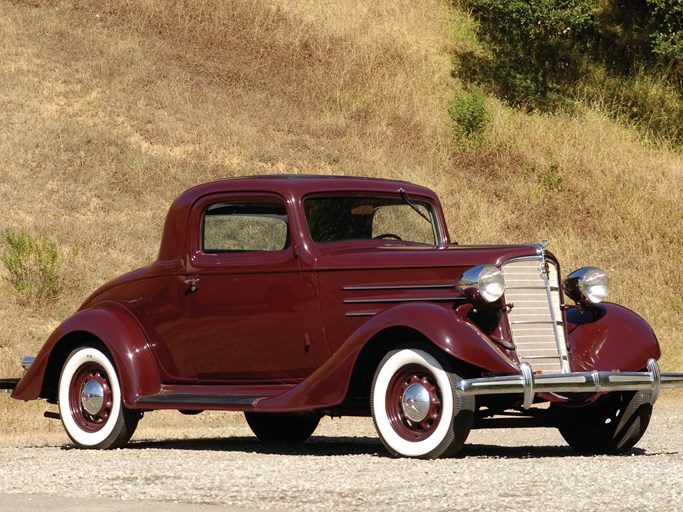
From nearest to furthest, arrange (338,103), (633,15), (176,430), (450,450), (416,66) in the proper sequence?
(450,450)
(176,430)
(338,103)
(416,66)
(633,15)

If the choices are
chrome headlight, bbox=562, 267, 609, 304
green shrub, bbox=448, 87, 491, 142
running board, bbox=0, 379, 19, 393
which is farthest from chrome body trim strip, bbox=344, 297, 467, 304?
green shrub, bbox=448, 87, 491, 142

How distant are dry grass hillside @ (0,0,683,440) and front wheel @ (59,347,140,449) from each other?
34.4 ft

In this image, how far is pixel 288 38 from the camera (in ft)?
106

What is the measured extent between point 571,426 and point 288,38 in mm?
24797

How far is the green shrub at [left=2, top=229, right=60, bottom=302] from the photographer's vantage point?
802 inches

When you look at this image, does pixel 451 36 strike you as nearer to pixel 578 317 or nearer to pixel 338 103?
pixel 338 103

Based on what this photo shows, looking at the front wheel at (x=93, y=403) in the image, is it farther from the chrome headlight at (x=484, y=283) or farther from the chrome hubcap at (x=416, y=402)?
the chrome headlight at (x=484, y=283)

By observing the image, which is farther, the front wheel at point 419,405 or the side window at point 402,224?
the side window at point 402,224

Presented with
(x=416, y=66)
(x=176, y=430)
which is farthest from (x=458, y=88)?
(x=176, y=430)

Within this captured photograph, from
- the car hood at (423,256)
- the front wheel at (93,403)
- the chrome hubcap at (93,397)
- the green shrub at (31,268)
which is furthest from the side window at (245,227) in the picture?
the green shrub at (31,268)

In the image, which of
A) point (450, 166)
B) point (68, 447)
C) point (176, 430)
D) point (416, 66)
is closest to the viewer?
point (68, 447)

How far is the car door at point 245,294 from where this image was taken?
27.9ft

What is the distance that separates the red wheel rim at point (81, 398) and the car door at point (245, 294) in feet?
2.76

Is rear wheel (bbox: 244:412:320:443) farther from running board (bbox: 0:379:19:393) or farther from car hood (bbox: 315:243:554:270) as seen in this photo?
car hood (bbox: 315:243:554:270)
